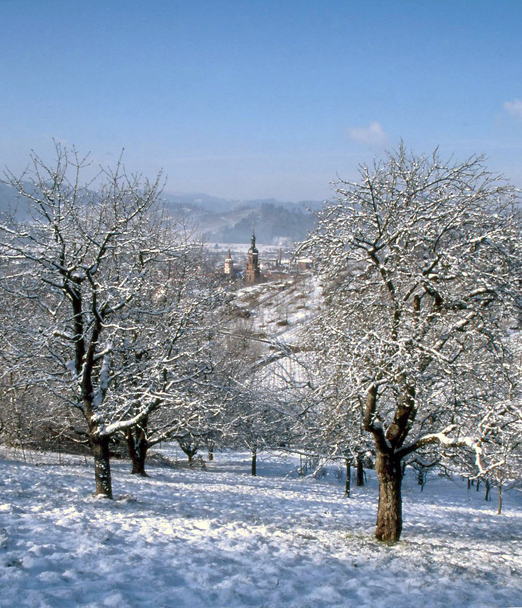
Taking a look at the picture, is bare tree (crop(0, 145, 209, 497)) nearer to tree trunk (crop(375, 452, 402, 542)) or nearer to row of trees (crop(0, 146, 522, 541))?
row of trees (crop(0, 146, 522, 541))

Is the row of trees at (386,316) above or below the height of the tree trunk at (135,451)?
above

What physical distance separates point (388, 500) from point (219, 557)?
3670 millimetres

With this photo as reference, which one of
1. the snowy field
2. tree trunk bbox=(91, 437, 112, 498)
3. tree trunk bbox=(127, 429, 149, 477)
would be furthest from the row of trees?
tree trunk bbox=(127, 429, 149, 477)

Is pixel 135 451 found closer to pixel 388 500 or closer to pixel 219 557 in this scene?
pixel 388 500

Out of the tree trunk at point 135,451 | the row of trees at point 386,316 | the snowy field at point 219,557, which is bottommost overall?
the tree trunk at point 135,451

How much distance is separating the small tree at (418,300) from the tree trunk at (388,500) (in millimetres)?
19

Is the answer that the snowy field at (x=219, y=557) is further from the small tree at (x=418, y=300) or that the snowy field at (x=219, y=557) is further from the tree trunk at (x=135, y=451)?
the tree trunk at (x=135, y=451)

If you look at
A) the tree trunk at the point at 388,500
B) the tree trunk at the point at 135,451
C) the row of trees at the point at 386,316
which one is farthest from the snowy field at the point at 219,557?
the tree trunk at the point at 135,451

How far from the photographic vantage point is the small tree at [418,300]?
7.68 m

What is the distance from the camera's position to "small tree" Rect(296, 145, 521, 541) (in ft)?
25.2

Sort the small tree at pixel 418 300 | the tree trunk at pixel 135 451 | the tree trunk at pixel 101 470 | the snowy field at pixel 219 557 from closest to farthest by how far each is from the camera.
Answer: the snowy field at pixel 219 557
the small tree at pixel 418 300
the tree trunk at pixel 101 470
the tree trunk at pixel 135 451

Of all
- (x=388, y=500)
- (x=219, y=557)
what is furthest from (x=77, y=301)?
(x=388, y=500)

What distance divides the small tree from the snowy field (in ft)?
4.77

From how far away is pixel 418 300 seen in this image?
857 centimetres
